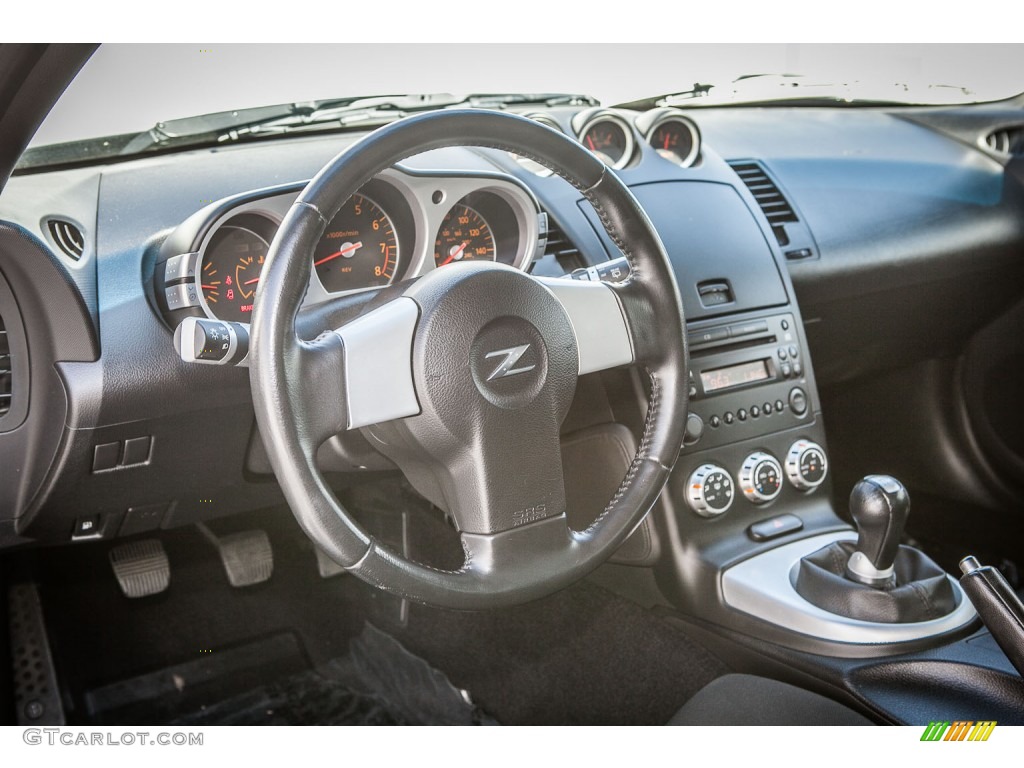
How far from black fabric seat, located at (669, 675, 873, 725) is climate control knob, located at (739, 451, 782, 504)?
324 mm

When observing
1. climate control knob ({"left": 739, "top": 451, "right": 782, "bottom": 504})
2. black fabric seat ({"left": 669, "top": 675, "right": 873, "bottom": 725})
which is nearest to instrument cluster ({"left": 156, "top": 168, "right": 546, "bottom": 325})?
climate control knob ({"left": 739, "top": 451, "right": 782, "bottom": 504})

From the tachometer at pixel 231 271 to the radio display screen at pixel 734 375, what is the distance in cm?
71

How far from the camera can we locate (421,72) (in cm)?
133

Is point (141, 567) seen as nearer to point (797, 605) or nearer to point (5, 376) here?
point (5, 376)

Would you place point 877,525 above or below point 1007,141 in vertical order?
below

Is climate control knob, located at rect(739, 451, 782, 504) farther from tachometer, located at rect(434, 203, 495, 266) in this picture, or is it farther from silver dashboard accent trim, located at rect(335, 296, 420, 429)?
silver dashboard accent trim, located at rect(335, 296, 420, 429)

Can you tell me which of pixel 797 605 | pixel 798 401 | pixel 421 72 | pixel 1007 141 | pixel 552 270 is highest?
pixel 421 72

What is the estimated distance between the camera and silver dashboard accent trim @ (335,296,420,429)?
1.01 m

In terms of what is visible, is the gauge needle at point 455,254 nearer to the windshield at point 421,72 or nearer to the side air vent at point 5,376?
the windshield at point 421,72

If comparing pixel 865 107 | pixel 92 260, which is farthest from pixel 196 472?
pixel 865 107

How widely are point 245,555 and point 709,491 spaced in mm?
966

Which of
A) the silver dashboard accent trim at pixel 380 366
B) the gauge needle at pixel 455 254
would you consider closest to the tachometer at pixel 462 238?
the gauge needle at pixel 455 254

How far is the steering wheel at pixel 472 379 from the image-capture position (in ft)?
3.10

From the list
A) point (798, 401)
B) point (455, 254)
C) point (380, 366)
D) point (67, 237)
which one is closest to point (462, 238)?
point (455, 254)
